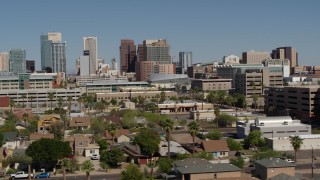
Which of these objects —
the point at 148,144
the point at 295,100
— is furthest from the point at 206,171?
the point at 295,100

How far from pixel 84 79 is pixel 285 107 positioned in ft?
383

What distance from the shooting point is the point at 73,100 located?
11188 cm

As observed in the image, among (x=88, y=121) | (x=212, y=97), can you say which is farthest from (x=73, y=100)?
(x=88, y=121)

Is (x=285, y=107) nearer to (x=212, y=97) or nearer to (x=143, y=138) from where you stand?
(x=212, y=97)

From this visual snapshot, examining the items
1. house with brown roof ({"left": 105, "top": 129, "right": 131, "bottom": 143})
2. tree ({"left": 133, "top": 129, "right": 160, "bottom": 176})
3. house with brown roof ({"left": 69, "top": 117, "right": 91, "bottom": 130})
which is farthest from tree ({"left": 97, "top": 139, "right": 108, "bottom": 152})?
house with brown roof ({"left": 69, "top": 117, "right": 91, "bottom": 130})

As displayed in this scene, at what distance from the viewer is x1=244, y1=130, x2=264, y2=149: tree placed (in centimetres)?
5031

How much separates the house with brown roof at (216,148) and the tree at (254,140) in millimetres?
4152

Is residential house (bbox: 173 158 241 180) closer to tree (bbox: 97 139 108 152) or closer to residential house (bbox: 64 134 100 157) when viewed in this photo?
residential house (bbox: 64 134 100 157)

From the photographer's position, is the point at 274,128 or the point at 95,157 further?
the point at 274,128

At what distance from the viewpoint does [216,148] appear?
152 feet

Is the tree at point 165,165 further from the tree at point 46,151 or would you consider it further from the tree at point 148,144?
the tree at point 46,151

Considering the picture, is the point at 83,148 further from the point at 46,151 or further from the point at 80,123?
the point at 80,123

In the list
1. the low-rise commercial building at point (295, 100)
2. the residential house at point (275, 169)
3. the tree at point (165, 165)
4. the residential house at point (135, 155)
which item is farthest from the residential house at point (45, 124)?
the low-rise commercial building at point (295, 100)

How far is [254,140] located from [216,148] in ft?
18.6
